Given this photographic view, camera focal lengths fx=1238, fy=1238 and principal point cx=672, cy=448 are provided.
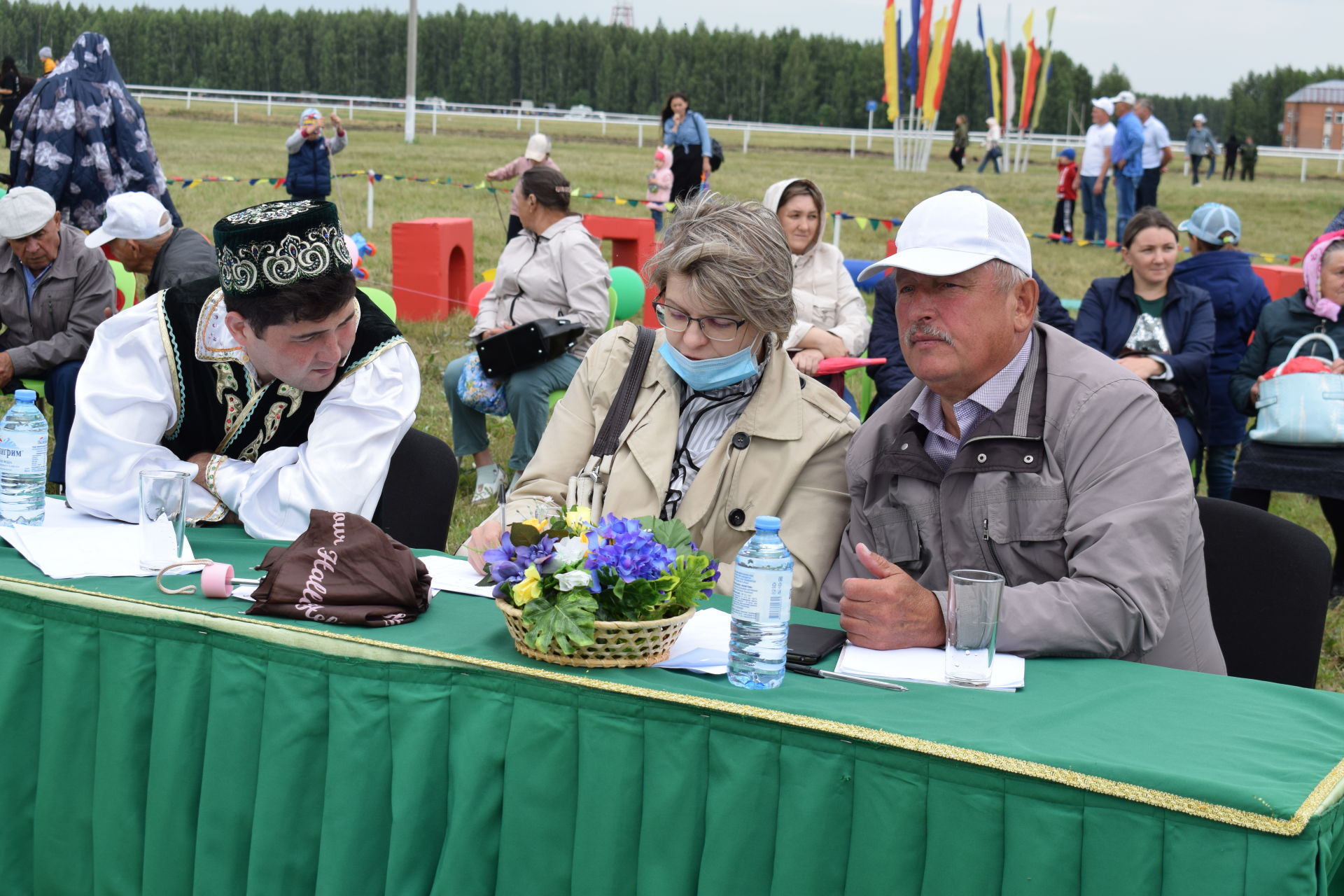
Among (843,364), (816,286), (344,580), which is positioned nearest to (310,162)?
(816,286)

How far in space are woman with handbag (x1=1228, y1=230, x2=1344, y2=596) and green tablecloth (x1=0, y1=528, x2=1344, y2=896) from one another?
10.6 feet

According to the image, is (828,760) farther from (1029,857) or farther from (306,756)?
(306,756)

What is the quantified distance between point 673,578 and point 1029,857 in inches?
25.4

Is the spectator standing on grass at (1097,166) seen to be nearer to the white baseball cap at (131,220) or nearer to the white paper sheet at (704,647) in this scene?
the white baseball cap at (131,220)

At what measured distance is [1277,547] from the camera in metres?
2.43

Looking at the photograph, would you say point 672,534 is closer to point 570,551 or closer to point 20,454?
point 570,551

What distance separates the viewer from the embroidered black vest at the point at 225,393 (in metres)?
2.91

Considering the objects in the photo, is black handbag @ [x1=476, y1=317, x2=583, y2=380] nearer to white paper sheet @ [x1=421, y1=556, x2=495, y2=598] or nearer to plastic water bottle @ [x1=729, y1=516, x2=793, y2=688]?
white paper sheet @ [x1=421, y1=556, x2=495, y2=598]

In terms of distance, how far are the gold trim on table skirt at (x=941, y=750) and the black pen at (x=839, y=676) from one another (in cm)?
19

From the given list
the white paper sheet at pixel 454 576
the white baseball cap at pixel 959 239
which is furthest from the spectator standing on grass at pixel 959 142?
the white paper sheet at pixel 454 576

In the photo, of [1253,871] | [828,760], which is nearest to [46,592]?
[828,760]

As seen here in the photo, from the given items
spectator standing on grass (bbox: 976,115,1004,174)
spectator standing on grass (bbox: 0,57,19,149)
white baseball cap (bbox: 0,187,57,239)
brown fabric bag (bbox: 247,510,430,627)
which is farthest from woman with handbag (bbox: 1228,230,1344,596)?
spectator standing on grass (bbox: 976,115,1004,174)

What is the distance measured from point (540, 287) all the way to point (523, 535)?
4085 mm

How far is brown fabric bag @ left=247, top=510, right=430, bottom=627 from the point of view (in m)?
2.16
